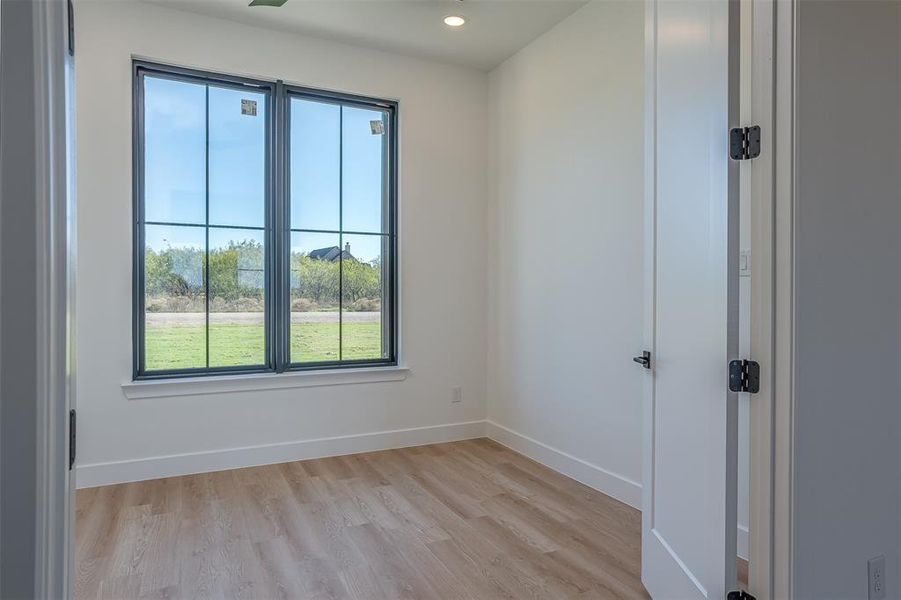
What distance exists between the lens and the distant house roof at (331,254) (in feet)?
13.4

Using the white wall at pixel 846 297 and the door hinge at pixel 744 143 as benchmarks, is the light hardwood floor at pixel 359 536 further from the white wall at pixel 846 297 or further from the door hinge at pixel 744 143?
the door hinge at pixel 744 143

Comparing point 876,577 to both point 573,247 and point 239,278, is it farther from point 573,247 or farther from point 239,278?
point 239,278

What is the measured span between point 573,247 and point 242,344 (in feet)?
7.89

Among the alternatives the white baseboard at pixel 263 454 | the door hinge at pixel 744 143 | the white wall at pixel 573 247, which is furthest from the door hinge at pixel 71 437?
the white baseboard at pixel 263 454

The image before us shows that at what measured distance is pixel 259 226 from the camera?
3.88 m

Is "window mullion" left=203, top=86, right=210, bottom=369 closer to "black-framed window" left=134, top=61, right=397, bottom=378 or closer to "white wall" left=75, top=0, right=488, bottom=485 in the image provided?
"black-framed window" left=134, top=61, right=397, bottom=378

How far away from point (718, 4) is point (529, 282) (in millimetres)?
2574

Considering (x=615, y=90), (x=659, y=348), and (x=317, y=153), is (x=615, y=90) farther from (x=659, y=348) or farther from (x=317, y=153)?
(x=317, y=153)

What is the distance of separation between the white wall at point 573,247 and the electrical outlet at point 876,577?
1.44 metres

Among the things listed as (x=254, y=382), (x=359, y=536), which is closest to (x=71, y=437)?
(x=359, y=536)

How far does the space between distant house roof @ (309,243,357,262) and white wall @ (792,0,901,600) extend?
326cm

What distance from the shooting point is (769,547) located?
4.82 feet

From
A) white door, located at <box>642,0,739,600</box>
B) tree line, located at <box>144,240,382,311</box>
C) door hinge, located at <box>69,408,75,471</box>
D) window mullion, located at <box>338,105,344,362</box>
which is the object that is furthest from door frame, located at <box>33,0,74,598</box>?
window mullion, located at <box>338,105,344,362</box>

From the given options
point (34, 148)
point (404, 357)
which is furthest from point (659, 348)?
point (404, 357)
